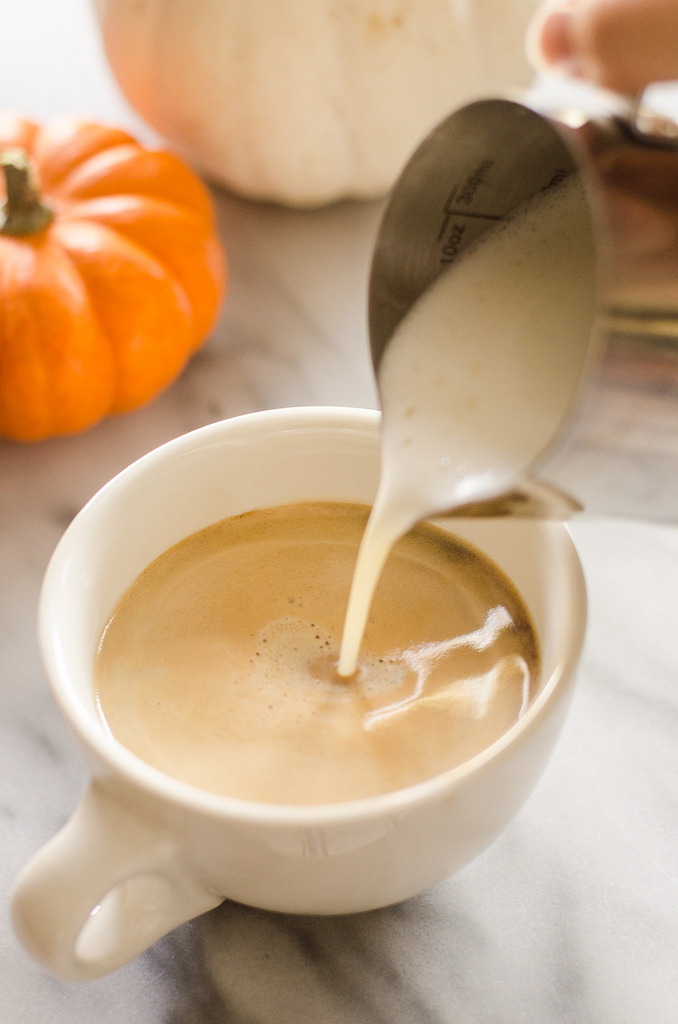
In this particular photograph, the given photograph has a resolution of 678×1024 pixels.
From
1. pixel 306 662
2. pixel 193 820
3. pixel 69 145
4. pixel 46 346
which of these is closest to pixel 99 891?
pixel 193 820

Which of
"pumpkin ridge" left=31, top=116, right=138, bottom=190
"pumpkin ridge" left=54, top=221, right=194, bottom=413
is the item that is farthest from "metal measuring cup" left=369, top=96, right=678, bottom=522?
"pumpkin ridge" left=31, top=116, right=138, bottom=190

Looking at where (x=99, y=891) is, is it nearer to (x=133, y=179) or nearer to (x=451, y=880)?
(x=451, y=880)

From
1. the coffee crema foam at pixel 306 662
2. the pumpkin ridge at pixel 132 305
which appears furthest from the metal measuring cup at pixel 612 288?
the pumpkin ridge at pixel 132 305

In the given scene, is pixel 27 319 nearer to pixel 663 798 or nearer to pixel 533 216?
pixel 533 216

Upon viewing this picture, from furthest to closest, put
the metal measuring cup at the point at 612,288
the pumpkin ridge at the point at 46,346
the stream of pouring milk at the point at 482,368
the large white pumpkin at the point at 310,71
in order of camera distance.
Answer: the large white pumpkin at the point at 310,71, the pumpkin ridge at the point at 46,346, the stream of pouring milk at the point at 482,368, the metal measuring cup at the point at 612,288

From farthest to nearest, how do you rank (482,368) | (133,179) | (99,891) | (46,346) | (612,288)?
(133,179) → (46,346) → (482,368) → (99,891) → (612,288)

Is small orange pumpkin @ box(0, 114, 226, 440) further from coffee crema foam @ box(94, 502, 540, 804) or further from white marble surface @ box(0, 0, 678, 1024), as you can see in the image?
coffee crema foam @ box(94, 502, 540, 804)

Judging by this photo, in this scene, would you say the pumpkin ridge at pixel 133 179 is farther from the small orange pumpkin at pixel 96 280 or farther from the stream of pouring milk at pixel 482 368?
the stream of pouring milk at pixel 482 368
